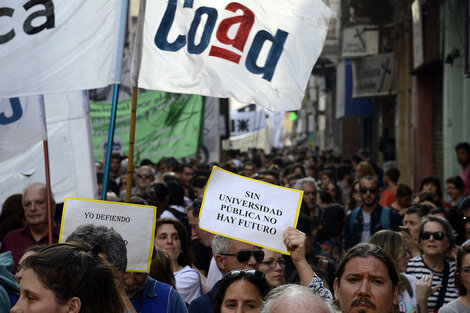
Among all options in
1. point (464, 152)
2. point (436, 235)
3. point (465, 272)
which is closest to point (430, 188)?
point (464, 152)

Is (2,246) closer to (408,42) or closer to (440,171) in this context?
(440,171)

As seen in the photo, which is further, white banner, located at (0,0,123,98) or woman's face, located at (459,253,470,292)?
white banner, located at (0,0,123,98)

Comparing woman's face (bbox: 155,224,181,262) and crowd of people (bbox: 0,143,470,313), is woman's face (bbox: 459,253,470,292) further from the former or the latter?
woman's face (bbox: 155,224,181,262)

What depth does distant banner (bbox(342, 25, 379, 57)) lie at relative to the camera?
935 inches

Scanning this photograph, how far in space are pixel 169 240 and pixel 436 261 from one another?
2108 mm

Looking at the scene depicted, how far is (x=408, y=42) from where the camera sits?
21703 mm

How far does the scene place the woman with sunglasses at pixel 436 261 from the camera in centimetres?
650

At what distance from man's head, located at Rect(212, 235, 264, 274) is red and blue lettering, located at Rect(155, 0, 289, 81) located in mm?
1524

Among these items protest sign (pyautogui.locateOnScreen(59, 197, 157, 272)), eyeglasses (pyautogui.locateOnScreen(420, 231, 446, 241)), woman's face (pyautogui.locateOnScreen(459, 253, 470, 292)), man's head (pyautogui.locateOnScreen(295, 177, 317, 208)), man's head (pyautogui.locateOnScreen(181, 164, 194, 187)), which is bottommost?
man's head (pyautogui.locateOnScreen(181, 164, 194, 187))

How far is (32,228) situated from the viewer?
7070 mm

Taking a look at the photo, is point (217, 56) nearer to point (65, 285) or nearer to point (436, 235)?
point (436, 235)

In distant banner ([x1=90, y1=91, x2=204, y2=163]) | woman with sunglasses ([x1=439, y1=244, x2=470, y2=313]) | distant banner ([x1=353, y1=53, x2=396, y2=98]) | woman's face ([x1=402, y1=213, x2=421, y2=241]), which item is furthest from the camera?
distant banner ([x1=353, y1=53, x2=396, y2=98])

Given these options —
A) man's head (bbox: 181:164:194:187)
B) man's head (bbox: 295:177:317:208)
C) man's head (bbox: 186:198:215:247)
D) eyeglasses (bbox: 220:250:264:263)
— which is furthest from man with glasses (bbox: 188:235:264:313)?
man's head (bbox: 181:164:194:187)

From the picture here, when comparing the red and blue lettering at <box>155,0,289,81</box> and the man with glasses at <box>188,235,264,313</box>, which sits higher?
the red and blue lettering at <box>155,0,289,81</box>
